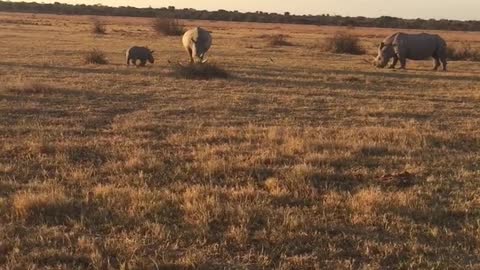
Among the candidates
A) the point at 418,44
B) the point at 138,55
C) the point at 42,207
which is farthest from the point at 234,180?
the point at 418,44

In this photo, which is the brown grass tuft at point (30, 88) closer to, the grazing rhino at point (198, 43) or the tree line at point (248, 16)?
the grazing rhino at point (198, 43)

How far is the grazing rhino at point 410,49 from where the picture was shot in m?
27.7

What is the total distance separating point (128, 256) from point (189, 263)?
500mm

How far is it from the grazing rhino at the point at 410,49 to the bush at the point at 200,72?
9.41 m

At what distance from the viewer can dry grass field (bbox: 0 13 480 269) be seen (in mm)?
5449

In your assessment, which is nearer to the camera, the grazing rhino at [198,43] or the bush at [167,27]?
the grazing rhino at [198,43]

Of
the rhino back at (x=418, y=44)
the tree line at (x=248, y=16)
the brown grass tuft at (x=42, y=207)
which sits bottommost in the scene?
the tree line at (x=248, y=16)

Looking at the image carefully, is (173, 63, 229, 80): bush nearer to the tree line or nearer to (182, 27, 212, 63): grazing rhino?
(182, 27, 212, 63): grazing rhino

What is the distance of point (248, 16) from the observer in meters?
108

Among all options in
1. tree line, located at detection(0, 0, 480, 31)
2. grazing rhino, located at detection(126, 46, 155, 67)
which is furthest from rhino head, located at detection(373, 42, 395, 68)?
tree line, located at detection(0, 0, 480, 31)

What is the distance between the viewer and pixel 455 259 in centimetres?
535

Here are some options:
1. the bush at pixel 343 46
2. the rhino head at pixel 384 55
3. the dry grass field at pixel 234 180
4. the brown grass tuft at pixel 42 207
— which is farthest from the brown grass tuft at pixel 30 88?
the bush at pixel 343 46

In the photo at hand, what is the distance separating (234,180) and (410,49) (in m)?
21.9

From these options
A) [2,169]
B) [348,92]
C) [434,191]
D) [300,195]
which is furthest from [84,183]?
[348,92]
